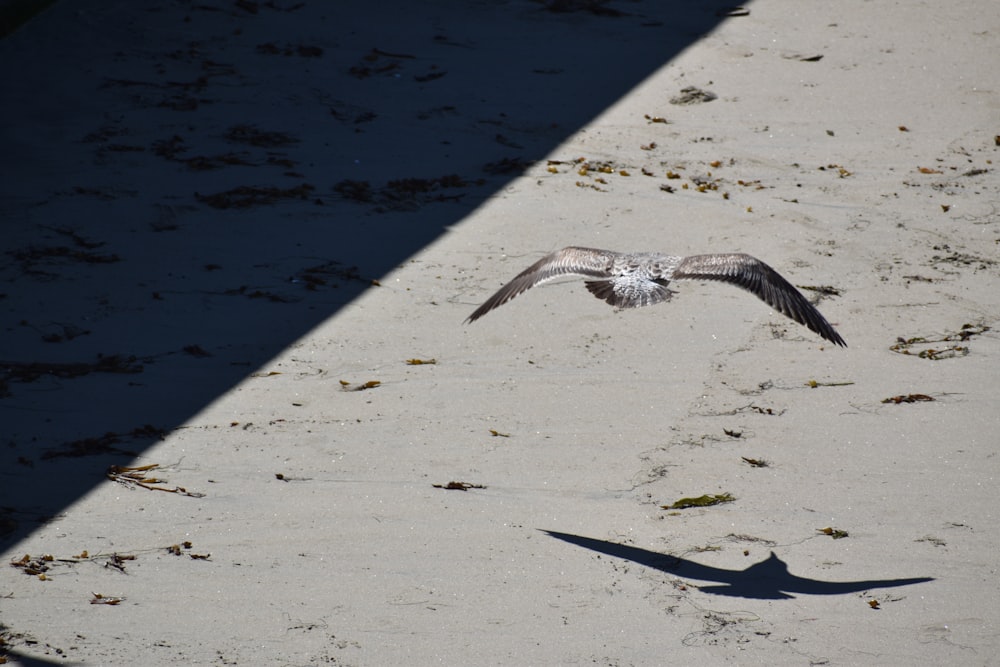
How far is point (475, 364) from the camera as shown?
19.0 ft

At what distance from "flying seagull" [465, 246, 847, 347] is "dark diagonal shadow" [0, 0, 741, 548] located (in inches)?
41.6

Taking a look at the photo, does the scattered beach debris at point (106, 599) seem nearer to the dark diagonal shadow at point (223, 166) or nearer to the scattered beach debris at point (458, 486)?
the dark diagonal shadow at point (223, 166)

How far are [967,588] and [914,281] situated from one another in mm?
2567

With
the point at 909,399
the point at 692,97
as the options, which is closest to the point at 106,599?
the point at 909,399

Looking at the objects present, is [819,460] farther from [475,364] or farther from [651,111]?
[651,111]

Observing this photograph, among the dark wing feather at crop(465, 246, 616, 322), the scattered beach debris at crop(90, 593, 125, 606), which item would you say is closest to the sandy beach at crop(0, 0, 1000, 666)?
the scattered beach debris at crop(90, 593, 125, 606)

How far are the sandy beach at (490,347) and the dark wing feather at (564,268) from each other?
480 mm

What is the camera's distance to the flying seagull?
5180mm

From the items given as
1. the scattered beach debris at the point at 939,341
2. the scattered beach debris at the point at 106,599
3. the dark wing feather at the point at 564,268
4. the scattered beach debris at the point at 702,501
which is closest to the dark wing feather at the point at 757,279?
the dark wing feather at the point at 564,268

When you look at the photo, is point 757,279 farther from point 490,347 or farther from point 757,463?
point 490,347

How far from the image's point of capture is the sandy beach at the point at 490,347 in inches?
166

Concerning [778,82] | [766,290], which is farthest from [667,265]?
[778,82]

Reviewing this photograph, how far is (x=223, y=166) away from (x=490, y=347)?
2774mm

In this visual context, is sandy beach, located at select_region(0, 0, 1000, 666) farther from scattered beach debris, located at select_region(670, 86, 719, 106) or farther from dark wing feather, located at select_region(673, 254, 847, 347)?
dark wing feather, located at select_region(673, 254, 847, 347)
